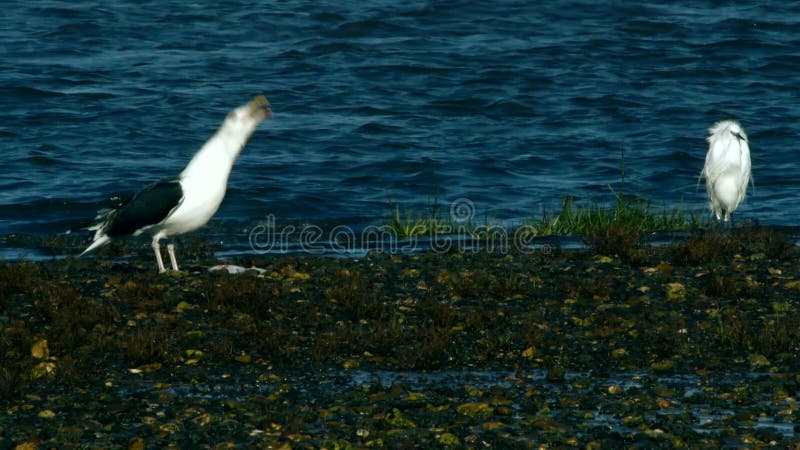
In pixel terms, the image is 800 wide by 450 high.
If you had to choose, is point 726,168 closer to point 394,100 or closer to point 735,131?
point 735,131

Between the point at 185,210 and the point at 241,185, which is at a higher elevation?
the point at 185,210

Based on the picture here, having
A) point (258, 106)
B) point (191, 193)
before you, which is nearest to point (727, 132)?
point (258, 106)

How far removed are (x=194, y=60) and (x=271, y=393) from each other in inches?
1107

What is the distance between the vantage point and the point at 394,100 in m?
33.6

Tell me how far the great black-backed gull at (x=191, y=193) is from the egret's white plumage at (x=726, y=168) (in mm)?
8247

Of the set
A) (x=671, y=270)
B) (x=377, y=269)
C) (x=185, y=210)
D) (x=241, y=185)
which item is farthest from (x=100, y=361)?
(x=241, y=185)

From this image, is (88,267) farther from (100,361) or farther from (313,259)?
(100,361)

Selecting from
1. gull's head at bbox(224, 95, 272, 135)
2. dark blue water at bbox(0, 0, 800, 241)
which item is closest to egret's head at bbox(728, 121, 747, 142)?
dark blue water at bbox(0, 0, 800, 241)

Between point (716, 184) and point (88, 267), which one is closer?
point (88, 267)

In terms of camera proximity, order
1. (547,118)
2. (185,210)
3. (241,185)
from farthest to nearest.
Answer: (547,118) < (241,185) < (185,210)

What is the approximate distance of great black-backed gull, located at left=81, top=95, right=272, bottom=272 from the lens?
13.7 metres

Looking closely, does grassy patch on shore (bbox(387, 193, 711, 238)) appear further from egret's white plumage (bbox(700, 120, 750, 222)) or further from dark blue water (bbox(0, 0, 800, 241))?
dark blue water (bbox(0, 0, 800, 241))

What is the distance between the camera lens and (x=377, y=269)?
14.5 meters

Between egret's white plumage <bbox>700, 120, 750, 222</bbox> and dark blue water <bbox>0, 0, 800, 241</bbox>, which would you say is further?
dark blue water <bbox>0, 0, 800, 241</bbox>
